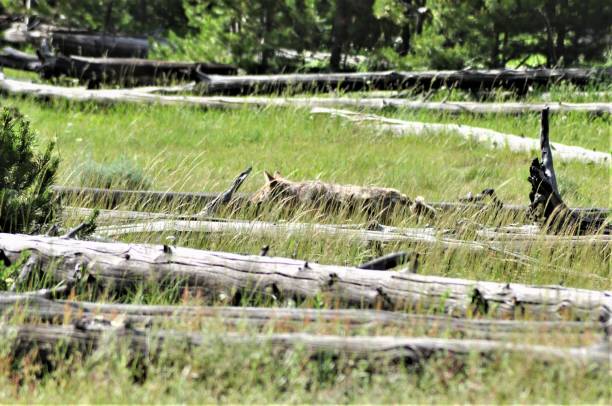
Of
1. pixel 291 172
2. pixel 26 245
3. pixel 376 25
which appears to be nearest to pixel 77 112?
pixel 291 172

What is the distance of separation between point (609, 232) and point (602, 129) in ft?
22.5

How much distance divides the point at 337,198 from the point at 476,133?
18.7 ft

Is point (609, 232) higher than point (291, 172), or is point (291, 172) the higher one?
point (609, 232)

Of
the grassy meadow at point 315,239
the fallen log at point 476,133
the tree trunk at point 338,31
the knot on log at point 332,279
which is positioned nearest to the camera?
the grassy meadow at point 315,239

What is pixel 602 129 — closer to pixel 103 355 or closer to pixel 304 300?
pixel 304 300

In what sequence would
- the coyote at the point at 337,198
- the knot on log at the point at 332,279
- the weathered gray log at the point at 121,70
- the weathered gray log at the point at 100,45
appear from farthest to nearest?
the weathered gray log at the point at 100,45
the weathered gray log at the point at 121,70
the coyote at the point at 337,198
the knot on log at the point at 332,279

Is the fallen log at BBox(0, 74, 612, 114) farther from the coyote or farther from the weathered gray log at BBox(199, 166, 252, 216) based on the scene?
the weathered gray log at BBox(199, 166, 252, 216)

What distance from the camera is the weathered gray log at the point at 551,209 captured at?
7.68 metres

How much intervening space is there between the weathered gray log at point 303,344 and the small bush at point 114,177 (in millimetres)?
4842

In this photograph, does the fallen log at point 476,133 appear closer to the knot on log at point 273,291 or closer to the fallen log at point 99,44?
the knot on log at point 273,291

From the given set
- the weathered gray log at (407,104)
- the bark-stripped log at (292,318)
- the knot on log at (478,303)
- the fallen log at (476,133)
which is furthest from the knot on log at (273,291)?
the weathered gray log at (407,104)

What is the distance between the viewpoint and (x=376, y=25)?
21.0 meters

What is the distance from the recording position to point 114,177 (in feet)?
32.4

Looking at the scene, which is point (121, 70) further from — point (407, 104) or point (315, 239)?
point (315, 239)
